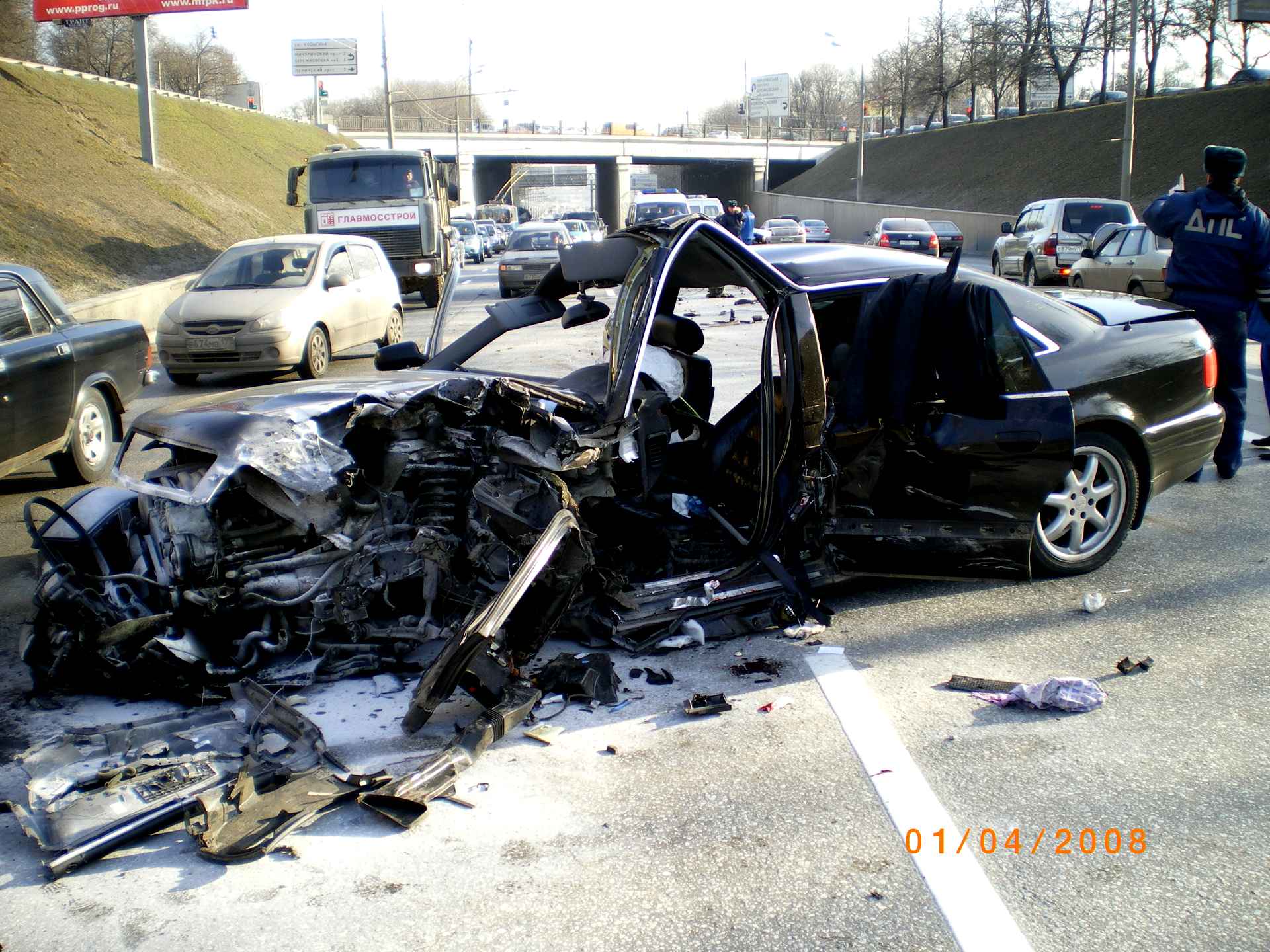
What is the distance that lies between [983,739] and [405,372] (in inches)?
125

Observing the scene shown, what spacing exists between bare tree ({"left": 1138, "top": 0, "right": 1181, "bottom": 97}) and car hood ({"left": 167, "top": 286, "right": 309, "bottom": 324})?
48193mm

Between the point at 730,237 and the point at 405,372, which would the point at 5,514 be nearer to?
the point at 405,372

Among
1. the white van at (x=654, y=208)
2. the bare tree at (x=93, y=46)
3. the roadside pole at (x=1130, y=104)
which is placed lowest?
the white van at (x=654, y=208)

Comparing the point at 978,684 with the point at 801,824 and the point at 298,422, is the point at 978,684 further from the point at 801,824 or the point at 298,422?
the point at 298,422

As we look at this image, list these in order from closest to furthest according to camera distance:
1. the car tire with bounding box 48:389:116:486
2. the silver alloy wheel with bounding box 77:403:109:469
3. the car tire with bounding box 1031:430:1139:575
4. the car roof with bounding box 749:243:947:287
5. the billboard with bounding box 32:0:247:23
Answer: the car roof with bounding box 749:243:947:287, the car tire with bounding box 1031:430:1139:575, the car tire with bounding box 48:389:116:486, the silver alloy wheel with bounding box 77:403:109:469, the billboard with bounding box 32:0:247:23

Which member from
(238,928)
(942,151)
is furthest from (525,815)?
(942,151)

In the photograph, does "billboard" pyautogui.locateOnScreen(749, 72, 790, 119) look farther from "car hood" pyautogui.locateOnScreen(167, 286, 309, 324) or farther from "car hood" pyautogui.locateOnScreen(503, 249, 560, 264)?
"car hood" pyautogui.locateOnScreen(167, 286, 309, 324)

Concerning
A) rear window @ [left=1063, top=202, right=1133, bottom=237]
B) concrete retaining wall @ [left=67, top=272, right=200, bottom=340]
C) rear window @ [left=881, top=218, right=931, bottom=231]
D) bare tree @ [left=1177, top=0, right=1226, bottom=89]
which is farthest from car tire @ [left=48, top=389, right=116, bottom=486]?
bare tree @ [left=1177, top=0, right=1226, bottom=89]

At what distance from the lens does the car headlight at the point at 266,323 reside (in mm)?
11844

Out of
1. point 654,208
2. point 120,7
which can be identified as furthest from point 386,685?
point 120,7

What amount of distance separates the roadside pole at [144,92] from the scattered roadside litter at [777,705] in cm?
3243

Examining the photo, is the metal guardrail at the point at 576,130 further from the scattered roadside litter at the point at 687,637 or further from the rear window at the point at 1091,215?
the scattered roadside litter at the point at 687,637

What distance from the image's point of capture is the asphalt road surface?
107 inches
